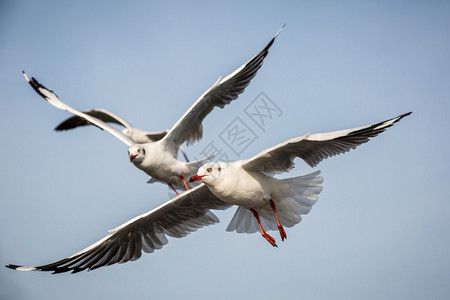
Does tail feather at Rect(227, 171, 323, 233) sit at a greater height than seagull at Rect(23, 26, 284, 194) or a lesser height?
lesser

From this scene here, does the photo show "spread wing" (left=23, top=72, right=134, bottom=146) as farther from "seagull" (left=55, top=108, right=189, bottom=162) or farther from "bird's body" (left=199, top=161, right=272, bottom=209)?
"bird's body" (left=199, top=161, right=272, bottom=209)

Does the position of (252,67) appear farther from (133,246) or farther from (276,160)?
(133,246)

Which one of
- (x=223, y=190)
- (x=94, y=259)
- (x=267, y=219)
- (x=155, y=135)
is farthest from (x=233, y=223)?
(x=155, y=135)

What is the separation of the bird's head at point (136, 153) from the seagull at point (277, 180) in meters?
2.39

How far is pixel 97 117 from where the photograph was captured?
11.2 m

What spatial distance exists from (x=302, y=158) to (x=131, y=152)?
3.01 m

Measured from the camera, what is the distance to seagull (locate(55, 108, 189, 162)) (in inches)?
388

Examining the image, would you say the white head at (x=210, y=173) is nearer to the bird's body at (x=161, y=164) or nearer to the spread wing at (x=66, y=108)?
the bird's body at (x=161, y=164)

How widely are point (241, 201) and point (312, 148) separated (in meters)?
0.88

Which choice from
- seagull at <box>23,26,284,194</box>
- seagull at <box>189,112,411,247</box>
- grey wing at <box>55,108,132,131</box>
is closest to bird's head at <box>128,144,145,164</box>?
seagull at <box>23,26,284,194</box>

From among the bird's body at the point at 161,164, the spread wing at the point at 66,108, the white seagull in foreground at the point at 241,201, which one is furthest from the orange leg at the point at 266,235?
the spread wing at the point at 66,108

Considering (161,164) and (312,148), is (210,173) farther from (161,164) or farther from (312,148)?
(161,164)

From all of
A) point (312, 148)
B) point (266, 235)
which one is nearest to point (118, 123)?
point (266, 235)

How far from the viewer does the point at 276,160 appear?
550cm
